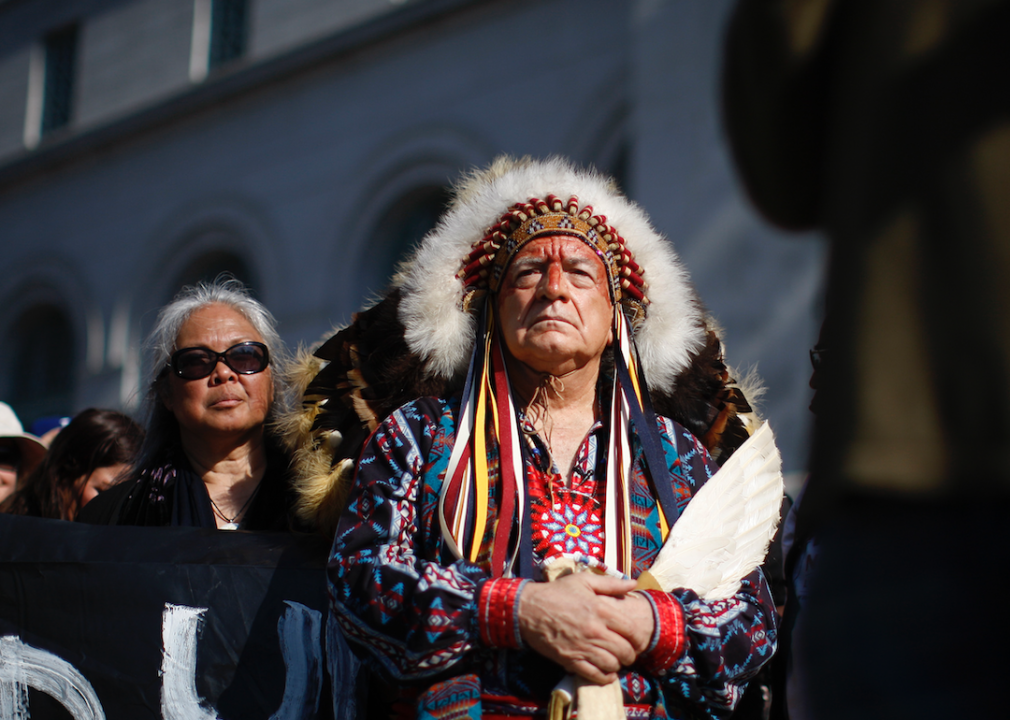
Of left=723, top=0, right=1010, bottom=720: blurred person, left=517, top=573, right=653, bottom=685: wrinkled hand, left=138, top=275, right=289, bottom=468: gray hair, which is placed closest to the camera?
left=723, top=0, right=1010, bottom=720: blurred person

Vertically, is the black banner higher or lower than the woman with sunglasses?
lower

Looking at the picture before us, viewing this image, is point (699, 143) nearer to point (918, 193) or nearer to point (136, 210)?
point (918, 193)

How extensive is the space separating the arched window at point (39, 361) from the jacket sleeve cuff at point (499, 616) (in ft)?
40.4

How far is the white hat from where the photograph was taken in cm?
436

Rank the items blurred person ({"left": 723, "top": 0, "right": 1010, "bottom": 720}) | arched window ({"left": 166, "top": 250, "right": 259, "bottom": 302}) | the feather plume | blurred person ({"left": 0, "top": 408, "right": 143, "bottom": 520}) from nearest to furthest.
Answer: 1. blurred person ({"left": 723, "top": 0, "right": 1010, "bottom": 720})
2. the feather plume
3. blurred person ({"left": 0, "top": 408, "right": 143, "bottom": 520})
4. arched window ({"left": 166, "top": 250, "right": 259, "bottom": 302})

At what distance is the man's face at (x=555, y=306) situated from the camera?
2.63 metres

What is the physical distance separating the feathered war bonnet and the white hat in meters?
2.01

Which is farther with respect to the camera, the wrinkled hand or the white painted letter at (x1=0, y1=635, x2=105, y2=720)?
the white painted letter at (x1=0, y1=635, x2=105, y2=720)

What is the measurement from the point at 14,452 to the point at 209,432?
1735mm

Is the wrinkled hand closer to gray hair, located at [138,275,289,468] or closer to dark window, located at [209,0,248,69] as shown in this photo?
gray hair, located at [138,275,289,468]

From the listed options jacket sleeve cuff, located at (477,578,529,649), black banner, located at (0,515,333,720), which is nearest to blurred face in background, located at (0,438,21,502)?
black banner, located at (0,515,333,720)

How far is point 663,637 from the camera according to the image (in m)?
2.12

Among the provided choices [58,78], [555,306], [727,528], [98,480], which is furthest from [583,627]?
[58,78]

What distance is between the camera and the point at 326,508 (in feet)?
9.03
